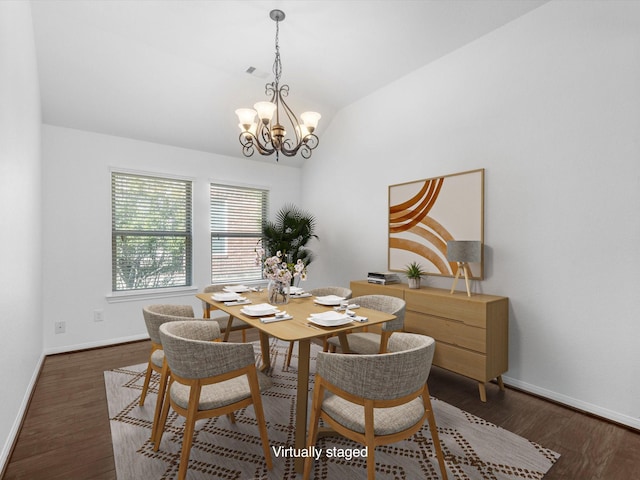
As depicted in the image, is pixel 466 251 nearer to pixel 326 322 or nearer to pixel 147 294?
pixel 326 322

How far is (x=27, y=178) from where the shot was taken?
2633 mm

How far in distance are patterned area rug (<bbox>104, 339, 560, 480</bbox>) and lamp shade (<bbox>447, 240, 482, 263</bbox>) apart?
1274 mm

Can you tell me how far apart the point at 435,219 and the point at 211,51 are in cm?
292

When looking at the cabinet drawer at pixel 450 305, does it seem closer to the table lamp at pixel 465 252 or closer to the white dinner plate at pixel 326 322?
the table lamp at pixel 465 252

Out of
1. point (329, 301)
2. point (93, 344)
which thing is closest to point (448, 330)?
point (329, 301)

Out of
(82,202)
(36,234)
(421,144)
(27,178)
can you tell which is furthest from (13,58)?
(421,144)

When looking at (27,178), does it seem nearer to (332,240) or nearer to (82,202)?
(82,202)

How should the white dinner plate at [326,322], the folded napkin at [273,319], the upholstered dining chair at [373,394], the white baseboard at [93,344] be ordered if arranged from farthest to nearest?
the white baseboard at [93,344], the folded napkin at [273,319], the white dinner plate at [326,322], the upholstered dining chair at [373,394]

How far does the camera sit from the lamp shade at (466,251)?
9.93 feet

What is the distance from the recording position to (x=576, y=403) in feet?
8.54

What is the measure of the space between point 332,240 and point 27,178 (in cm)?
356

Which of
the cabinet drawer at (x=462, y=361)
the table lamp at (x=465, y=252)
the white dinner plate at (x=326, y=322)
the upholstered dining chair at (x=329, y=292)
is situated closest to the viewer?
the white dinner plate at (x=326, y=322)

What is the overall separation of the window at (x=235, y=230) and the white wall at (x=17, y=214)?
2211mm

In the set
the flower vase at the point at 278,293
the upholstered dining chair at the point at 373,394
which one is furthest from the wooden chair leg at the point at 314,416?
the flower vase at the point at 278,293
